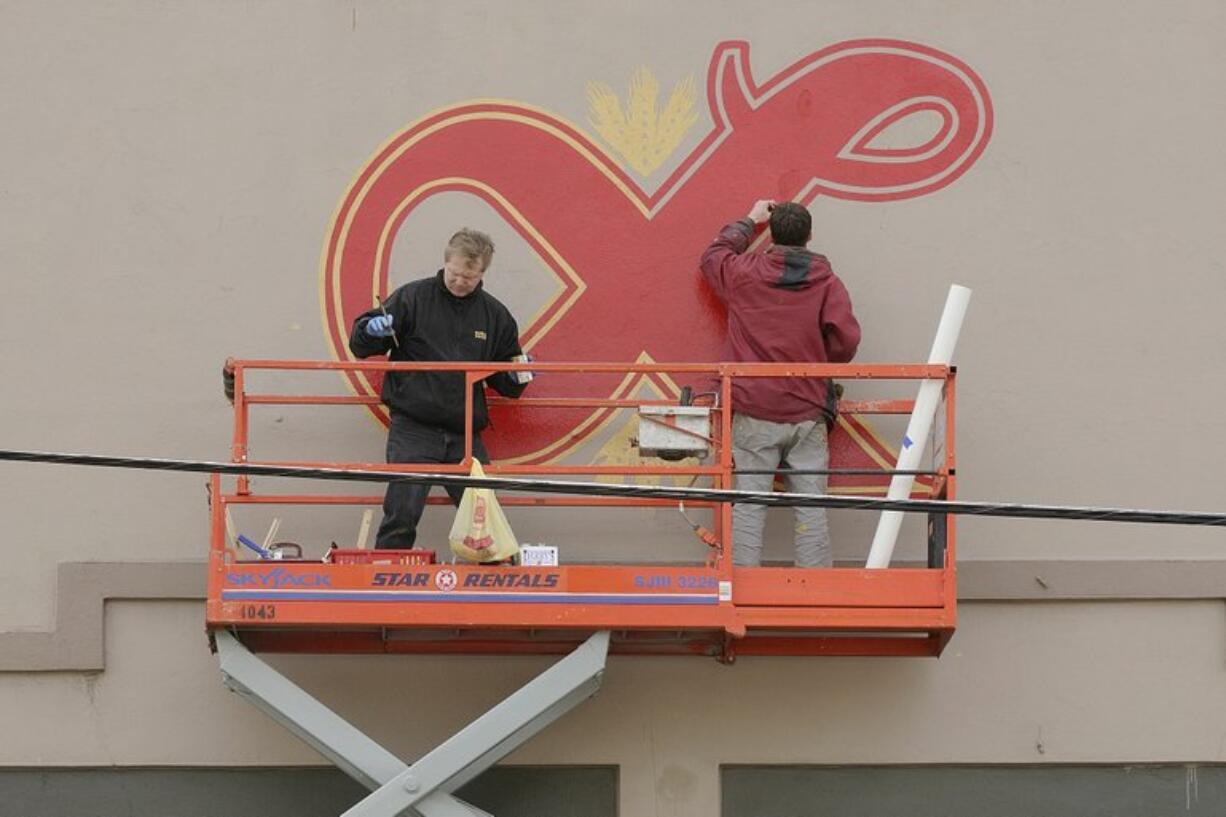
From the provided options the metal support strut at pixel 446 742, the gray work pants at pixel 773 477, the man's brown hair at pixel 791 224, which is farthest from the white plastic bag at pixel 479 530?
the man's brown hair at pixel 791 224

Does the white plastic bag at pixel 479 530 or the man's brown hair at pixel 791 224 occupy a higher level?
the man's brown hair at pixel 791 224

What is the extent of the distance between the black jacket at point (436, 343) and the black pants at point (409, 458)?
0.06m

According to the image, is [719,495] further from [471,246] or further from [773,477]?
[471,246]

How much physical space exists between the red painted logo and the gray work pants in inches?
34.1

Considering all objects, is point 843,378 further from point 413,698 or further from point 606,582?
point 413,698

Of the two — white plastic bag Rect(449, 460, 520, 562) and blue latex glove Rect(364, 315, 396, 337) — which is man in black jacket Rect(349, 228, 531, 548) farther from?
white plastic bag Rect(449, 460, 520, 562)

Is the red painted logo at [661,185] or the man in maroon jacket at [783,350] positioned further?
the red painted logo at [661,185]

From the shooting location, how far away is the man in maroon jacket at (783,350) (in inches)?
443

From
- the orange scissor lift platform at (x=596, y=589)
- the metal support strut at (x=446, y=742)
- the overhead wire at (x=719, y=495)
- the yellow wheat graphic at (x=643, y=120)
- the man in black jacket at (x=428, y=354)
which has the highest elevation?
the yellow wheat graphic at (x=643, y=120)

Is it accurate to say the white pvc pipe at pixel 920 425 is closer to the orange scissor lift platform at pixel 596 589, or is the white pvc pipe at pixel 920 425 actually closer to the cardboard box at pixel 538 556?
the orange scissor lift platform at pixel 596 589

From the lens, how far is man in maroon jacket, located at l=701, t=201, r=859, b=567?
1124 centimetres

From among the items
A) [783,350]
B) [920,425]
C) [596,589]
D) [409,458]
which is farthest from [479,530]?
[920,425]

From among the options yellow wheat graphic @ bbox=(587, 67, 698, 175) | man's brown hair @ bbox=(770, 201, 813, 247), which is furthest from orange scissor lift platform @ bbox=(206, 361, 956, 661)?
yellow wheat graphic @ bbox=(587, 67, 698, 175)

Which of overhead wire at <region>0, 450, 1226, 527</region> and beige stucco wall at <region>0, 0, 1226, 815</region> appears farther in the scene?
beige stucco wall at <region>0, 0, 1226, 815</region>
